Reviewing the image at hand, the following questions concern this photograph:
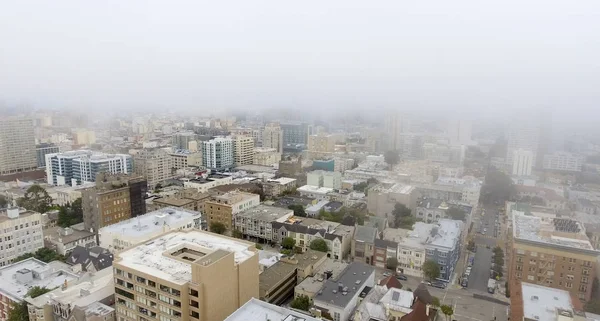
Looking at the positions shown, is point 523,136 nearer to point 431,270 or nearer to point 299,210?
point 299,210

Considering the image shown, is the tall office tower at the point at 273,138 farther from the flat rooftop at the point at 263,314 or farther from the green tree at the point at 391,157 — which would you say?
the flat rooftop at the point at 263,314

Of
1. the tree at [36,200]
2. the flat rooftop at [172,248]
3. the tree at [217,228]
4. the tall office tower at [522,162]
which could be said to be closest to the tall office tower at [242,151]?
the tree at [36,200]

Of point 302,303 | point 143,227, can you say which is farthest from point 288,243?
point 143,227

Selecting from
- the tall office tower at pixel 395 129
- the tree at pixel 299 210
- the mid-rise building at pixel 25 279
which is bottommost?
the tree at pixel 299 210

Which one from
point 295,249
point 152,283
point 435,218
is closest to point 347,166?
point 435,218

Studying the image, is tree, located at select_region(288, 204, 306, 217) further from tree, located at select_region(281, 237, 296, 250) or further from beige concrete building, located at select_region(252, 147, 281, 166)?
beige concrete building, located at select_region(252, 147, 281, 166)

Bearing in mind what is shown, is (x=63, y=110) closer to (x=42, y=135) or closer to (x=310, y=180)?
(x=42, y=135)
